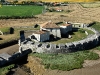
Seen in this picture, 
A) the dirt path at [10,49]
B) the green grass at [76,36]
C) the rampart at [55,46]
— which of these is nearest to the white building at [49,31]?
the green grass at [76,36]

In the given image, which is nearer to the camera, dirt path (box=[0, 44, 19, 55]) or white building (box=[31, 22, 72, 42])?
dirt path (box=[0, 44, 19, 55])

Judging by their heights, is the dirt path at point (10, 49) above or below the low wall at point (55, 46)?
below

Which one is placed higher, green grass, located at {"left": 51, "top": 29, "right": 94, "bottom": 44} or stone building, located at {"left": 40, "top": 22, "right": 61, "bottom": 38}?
stone building, located at {"left": 40, "top": 22, "right": 61, "bottom": 38}

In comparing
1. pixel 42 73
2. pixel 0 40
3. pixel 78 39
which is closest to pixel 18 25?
pixel 0 40

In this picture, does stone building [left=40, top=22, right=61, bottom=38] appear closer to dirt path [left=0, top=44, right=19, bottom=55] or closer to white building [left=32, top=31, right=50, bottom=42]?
white building [left=32, top=31, right=50, bottom=42]

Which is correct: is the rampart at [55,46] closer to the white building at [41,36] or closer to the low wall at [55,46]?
the low wall at [55,46]

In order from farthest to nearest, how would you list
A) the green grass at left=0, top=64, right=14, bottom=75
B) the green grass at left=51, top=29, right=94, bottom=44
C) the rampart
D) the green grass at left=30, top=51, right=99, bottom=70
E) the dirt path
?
the green grass at left=51, top=29, right=94, bottom=44
the dirt path
the rampart
the green grass at left=30, top=51, right=99, bottom=70
the green grass at left=0, top=64, right=14, bottom=75

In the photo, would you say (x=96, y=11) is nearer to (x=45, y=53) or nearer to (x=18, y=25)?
(x=18, y=25)

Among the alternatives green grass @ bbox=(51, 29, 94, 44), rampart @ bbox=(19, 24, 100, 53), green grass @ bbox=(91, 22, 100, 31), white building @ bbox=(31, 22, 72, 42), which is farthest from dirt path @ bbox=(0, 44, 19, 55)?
green grass @ bbox=(91, 22, 100, 31)

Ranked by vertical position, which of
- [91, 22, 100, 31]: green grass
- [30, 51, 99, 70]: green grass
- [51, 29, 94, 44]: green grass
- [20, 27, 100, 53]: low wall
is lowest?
[91, 22, 100, 31]: green grass

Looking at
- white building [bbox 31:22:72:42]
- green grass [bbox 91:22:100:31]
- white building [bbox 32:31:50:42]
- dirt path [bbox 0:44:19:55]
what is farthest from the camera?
green grass [bbox 91:22:100:31]
